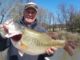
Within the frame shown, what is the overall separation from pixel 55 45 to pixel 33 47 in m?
0.41

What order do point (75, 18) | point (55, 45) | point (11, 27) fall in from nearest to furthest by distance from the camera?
1. point (11, 27)
2. point (55, 45)
3. point (75, 18)

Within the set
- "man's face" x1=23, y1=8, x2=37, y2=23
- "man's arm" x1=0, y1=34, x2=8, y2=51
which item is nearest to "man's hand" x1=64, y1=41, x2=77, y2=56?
"man's face" x1=23, y1=8, x2=37, y2=23

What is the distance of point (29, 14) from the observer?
526cm

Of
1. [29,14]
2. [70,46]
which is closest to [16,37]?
[29,14]

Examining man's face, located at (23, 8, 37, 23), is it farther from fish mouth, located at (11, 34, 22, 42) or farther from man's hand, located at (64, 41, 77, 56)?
man's hand, located at (64, 41, 77, 56)

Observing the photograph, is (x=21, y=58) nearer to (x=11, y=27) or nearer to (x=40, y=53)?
(x=40, y=53)

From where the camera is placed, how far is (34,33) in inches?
192

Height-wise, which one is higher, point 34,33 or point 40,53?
point 34,33

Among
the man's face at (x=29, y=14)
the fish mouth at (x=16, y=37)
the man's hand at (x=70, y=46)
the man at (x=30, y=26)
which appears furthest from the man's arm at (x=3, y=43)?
the man's hand at (x=70, y=46)

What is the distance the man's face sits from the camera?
5.23 m

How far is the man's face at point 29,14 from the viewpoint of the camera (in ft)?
17.2

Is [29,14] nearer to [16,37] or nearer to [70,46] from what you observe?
[16,37]

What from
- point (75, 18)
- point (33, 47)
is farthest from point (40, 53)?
point (75, 18)

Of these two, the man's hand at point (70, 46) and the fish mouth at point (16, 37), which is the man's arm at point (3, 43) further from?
the man's hand at point (70, 46)
